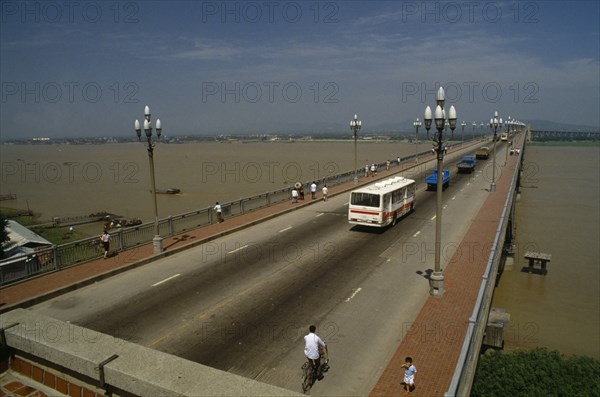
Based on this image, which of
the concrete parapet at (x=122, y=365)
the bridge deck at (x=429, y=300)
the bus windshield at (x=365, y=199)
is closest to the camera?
the concrete parapet at (x=122, y=365)

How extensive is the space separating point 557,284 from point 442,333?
16305mm

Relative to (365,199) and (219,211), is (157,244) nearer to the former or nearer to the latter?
(219,211)

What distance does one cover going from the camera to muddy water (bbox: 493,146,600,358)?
18.8m

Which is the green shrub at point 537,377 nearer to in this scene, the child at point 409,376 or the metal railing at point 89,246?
the child at point 409,376

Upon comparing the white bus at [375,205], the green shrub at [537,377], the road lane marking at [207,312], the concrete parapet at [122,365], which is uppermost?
the concrete parapet at [122,365]

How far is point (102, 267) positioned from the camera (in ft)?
59.5

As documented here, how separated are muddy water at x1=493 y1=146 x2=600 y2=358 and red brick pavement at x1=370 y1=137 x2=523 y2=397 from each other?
12.3 ft

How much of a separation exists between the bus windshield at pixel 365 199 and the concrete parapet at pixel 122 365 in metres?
19.2

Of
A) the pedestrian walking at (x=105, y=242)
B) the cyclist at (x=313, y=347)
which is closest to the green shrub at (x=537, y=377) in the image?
the cyclist at (x=313, y=347)

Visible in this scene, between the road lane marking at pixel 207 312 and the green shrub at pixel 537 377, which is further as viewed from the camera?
the road lane marking at pixel 207 312

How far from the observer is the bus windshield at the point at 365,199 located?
2322 centimetres

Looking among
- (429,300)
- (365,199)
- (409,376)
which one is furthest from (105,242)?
(409,376)

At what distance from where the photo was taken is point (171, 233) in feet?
75.9

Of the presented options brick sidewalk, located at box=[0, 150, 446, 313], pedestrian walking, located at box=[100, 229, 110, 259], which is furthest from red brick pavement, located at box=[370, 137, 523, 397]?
pedestrian walking, located at box=[100, 229, 110, 259]
